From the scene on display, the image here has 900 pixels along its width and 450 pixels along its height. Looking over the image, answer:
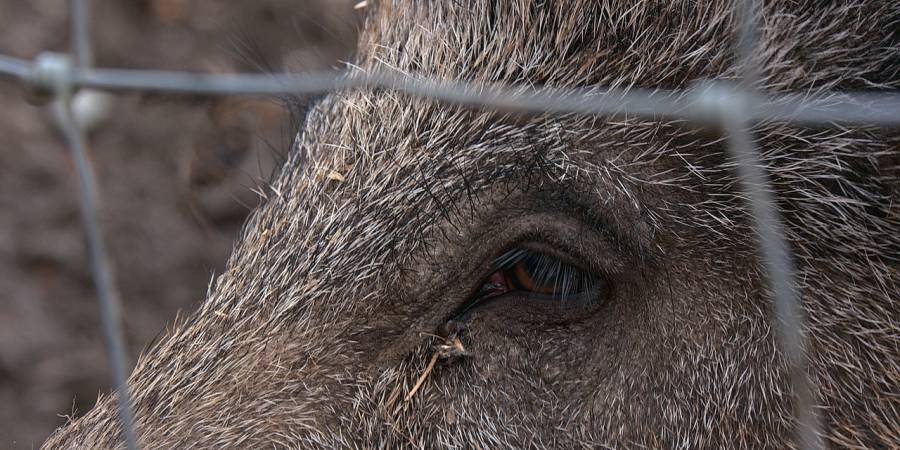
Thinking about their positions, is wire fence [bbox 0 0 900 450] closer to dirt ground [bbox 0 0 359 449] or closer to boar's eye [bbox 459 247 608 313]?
boar's eye [bbox 459 247 608 313]

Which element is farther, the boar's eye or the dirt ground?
the dirt ground

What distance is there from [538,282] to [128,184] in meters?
3.76

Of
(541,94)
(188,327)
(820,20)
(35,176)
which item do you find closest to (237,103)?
(35,176)

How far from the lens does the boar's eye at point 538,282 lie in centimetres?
238

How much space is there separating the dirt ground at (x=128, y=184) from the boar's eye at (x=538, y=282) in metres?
2.63

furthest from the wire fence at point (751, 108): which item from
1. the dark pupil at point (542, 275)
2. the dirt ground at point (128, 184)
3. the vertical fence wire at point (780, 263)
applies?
the dirt ground at point (128, 184)

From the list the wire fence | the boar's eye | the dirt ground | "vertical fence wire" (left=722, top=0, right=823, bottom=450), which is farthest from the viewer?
the dirt ground

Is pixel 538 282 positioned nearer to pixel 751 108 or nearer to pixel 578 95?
pixel 578 95

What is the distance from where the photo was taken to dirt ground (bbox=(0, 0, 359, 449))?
522cm

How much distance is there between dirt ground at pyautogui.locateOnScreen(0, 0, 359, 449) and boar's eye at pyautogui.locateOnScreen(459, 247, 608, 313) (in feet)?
8.64

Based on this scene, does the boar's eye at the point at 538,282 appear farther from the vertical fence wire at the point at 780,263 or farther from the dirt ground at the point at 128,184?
the dirt ground at the point at 128,184

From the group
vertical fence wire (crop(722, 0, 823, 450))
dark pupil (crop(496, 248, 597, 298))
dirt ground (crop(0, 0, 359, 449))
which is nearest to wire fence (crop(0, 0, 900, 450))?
vertical fence wire (crop(722, 0, 823, 450))

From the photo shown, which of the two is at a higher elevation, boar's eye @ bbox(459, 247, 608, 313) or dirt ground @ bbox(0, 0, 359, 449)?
dirt ground @ bbox(0, 0, 359, 449)

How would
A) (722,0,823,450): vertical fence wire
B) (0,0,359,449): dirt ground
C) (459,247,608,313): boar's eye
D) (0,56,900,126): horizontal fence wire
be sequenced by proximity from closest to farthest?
(0,56,900,126): horizontal fence wire → (722,0,823,450): vertical fence wire → (459,247,608,313): boar's eye → (0,0,359,449): dirt ground
